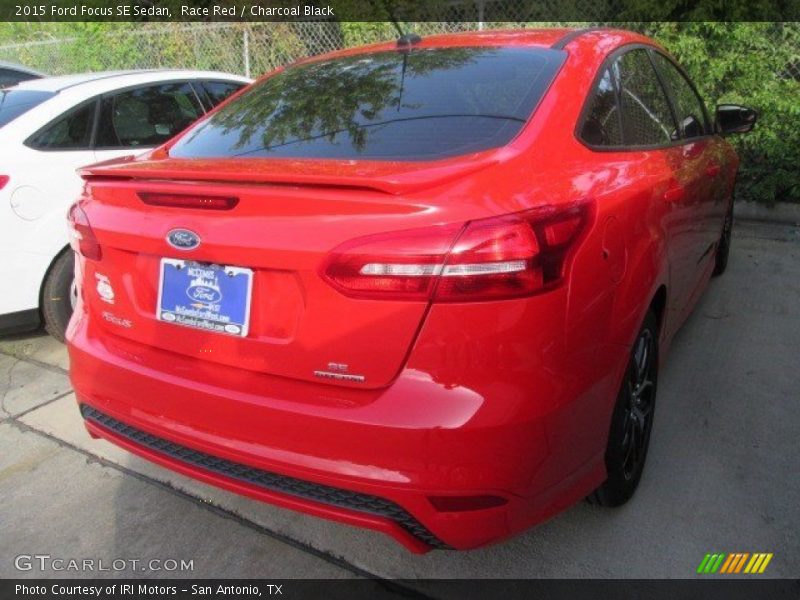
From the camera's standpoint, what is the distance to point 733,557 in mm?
2236

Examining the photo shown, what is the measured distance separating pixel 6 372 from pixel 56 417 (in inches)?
30.6

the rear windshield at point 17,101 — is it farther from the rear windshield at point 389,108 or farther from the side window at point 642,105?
the side window at point 642,105

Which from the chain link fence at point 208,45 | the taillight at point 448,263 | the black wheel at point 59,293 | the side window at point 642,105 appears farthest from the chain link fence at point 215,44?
the taillight at point 448,263

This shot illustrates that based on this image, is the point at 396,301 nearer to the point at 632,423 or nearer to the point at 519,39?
the point at 632,423

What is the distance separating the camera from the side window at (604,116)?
2.22m

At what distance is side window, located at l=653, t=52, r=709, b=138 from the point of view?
3236 millimetres

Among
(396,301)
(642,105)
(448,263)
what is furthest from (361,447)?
(642,105)

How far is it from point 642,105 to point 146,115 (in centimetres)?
328

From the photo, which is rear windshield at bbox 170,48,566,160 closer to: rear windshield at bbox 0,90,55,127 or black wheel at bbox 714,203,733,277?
rear windshield at bbox 0,90,55,127

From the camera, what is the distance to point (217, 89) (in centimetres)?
514

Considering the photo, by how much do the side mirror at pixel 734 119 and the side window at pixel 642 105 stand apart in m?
1.10

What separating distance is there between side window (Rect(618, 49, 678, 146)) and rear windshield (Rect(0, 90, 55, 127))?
130 inches

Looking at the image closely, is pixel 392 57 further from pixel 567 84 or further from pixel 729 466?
pixel 729 466

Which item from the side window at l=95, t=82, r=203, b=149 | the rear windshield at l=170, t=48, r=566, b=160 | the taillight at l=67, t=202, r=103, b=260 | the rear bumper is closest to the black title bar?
the rear windshield at l=170, t=48, r=566, b=160
